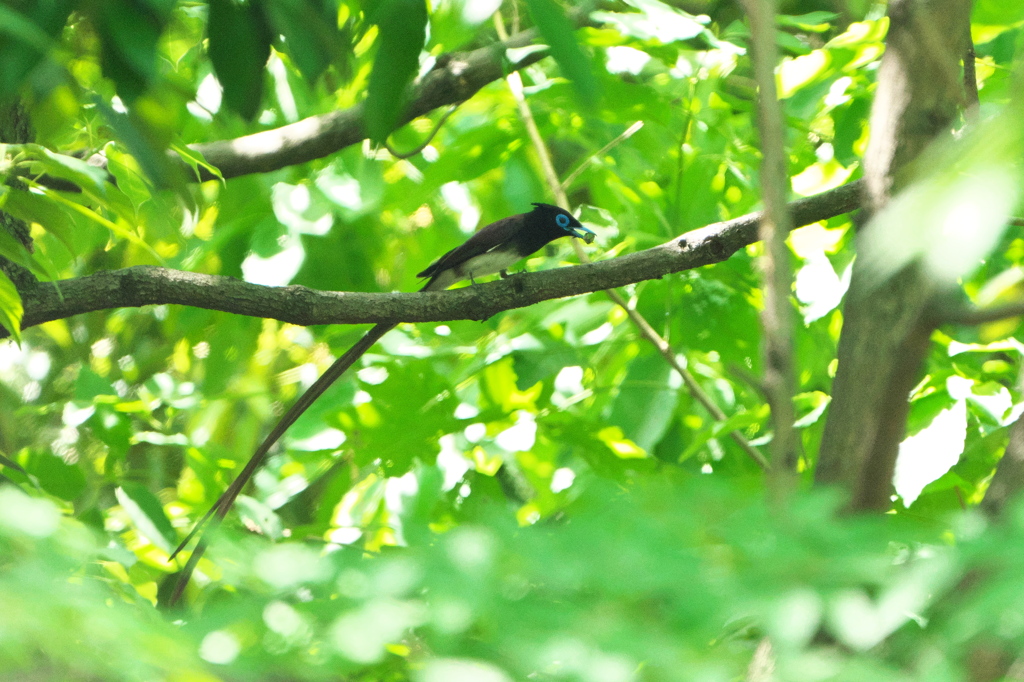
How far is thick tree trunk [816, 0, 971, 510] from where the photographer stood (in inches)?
71.2

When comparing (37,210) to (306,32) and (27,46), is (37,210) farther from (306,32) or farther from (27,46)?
(306,32)

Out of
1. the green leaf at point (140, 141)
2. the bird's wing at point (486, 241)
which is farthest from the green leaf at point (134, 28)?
the bird's wing at point (486, 241)

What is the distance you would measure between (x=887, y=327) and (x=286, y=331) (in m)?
4.21

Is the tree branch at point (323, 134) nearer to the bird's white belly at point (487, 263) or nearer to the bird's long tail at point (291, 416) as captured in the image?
the bird's white belly at point (487, 263)

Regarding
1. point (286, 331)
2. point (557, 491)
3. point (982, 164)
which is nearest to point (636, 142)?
point (557, 491)

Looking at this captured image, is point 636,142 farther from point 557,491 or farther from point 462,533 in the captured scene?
point 462,533

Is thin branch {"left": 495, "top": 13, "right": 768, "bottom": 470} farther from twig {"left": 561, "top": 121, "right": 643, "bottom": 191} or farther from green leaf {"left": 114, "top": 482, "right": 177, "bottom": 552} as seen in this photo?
green leaf {"left": 114, "top": 482, "right": 177, "bottom": 552}

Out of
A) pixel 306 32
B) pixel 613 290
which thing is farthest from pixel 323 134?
pixel 306 32

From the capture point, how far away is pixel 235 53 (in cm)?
146

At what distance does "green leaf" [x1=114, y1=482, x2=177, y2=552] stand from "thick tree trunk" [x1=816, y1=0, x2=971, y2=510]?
2.14m

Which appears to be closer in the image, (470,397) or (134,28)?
(134,28)

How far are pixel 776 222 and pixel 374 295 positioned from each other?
70.5 inches

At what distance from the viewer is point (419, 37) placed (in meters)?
1.41

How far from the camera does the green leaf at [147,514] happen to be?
115 inches
